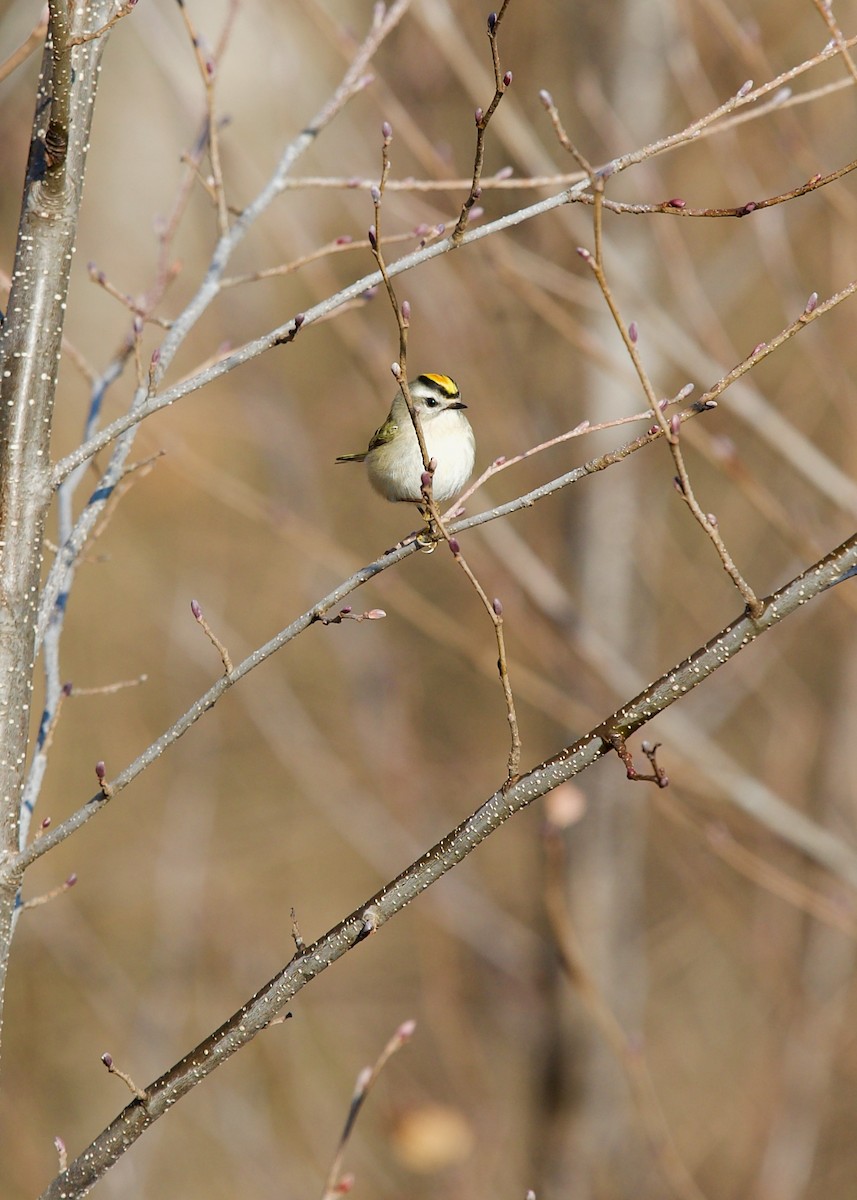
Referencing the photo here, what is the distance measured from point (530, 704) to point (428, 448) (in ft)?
9.57

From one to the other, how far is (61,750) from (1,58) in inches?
293

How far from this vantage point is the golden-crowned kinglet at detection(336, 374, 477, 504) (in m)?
3.03

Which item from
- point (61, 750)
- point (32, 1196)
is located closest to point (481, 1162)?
point (32, 1196)

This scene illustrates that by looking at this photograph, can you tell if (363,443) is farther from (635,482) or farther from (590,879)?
(590,879)

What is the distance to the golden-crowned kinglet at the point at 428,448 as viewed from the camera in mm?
3025

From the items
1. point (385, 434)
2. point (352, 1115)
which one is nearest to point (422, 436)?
point (352, 1115)

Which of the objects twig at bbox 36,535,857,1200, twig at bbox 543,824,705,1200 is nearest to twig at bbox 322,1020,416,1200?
twig at bbox 36,535,857,1200

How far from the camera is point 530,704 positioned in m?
5.73

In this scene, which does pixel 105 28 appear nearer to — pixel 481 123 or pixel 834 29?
pixel 481 123

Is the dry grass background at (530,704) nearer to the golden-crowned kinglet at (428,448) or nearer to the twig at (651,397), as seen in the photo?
the golden-crowned kinglet at (428,448)

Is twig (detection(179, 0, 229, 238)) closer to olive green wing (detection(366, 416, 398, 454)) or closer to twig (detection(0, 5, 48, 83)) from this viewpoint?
twig (detection(0, 5, 48, 83))

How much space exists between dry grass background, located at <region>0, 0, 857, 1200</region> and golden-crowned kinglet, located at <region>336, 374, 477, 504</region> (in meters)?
0.35

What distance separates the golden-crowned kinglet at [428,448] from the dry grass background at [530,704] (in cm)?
35

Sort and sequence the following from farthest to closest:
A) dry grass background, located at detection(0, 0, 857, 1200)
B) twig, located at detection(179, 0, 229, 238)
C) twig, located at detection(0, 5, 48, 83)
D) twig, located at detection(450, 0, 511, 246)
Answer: dry grass background, located at detection(0, 0, 857, 1200)
twig, located at detection(179, 0, 229, 238)
twig, located at detection(0, 5, 48, 83)
twig, located at detection(450, 0, 511, 246)
